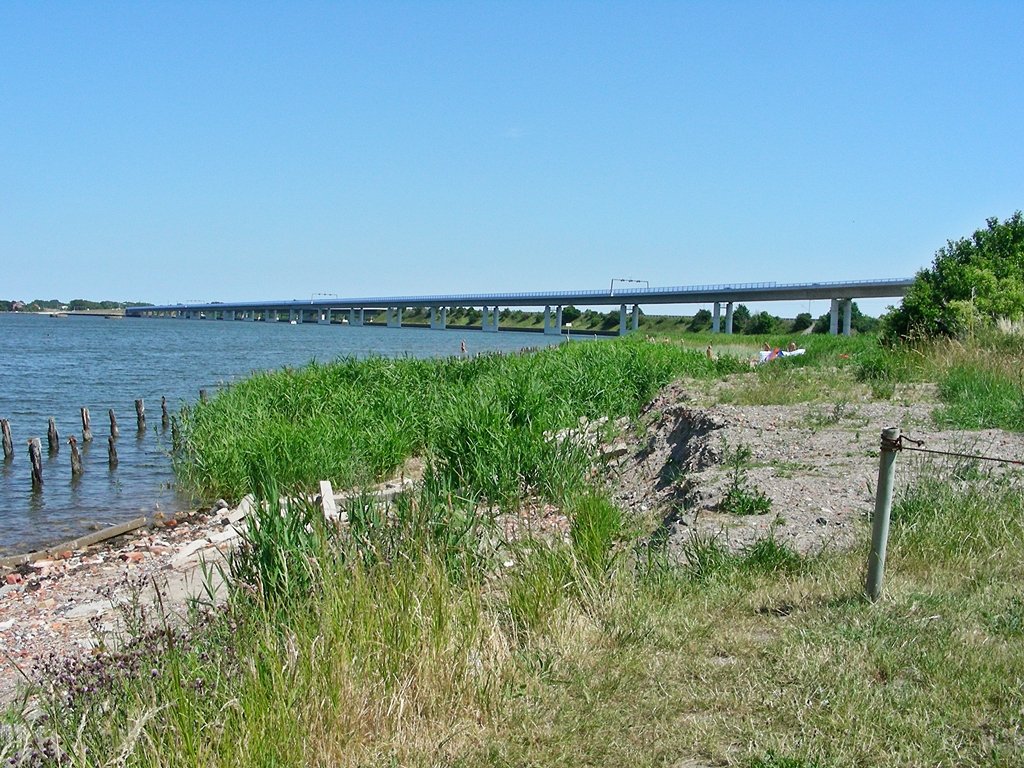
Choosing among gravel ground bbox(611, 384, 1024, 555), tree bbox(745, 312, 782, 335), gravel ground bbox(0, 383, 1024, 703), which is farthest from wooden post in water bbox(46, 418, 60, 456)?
tree bbox(745, 312, 782, 335)

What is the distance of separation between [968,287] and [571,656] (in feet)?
92.0

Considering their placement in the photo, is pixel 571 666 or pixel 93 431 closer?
pixel 571 666

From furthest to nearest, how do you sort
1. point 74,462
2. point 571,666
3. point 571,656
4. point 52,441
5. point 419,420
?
point 52,441 → point 74,462 → point 419,420 → point 571,656 → point 571,666

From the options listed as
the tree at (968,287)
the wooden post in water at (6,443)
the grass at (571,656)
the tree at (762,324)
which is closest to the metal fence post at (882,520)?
the grass at (571,656)

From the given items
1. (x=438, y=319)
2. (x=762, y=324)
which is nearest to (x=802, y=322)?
(x=762, y=324)

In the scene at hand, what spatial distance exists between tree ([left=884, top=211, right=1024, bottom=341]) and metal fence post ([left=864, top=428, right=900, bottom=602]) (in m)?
18.6

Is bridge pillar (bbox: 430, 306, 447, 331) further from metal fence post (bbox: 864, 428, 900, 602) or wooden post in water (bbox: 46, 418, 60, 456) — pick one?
metal fence post (bbox: 864, 428, 900, 602)

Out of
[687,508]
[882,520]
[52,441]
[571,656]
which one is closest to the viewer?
[571,656]

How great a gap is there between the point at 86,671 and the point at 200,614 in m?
1.17

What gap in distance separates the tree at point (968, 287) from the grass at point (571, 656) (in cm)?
1827

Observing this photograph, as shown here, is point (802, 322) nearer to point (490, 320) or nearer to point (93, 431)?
point (490, 320)

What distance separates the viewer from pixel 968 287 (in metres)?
29.1

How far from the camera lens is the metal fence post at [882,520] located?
5.77m

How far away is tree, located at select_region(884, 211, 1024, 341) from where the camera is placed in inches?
1036
